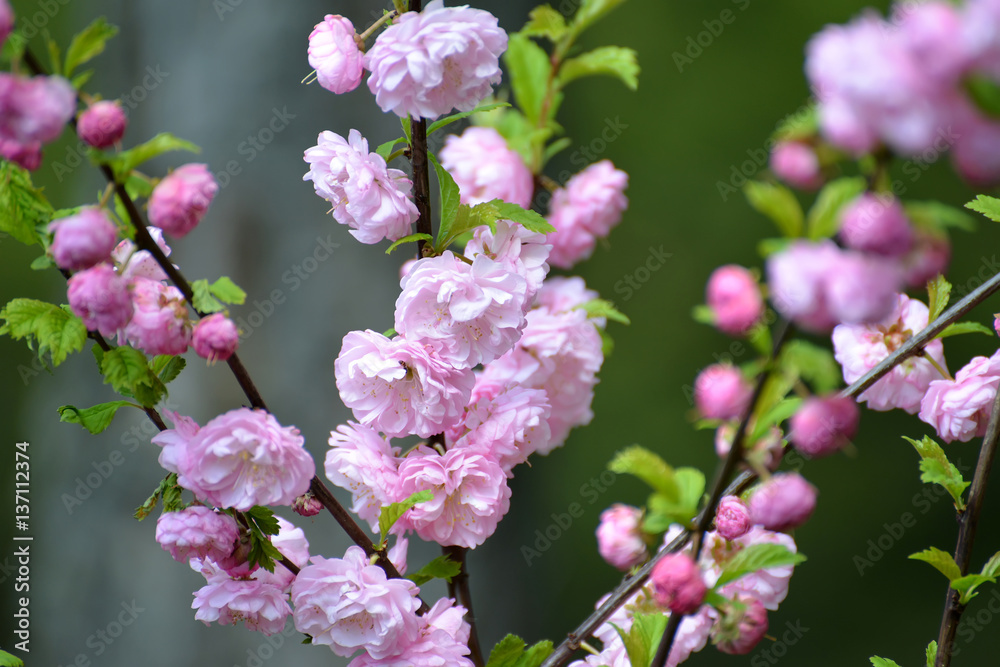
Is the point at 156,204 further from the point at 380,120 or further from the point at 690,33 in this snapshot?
the point at 690,33

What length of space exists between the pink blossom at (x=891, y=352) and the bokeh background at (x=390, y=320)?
80 cm

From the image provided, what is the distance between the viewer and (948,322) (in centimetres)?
56

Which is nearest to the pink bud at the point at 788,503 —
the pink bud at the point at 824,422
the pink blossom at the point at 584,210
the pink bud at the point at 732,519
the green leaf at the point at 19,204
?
the pink bud at the point at 824,422

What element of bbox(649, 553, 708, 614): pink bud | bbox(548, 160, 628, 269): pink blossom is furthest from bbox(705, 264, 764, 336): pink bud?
bbox(548, 160, 628, 269): pink blossom

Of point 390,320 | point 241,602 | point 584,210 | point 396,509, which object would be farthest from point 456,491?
point 390,320

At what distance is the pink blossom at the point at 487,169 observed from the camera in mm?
796

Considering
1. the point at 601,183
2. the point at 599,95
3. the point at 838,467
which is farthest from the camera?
the point at 599,95

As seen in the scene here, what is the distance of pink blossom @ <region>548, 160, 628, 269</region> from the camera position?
86 centimetres

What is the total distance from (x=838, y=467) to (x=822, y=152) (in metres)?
1.56

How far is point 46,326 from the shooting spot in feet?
1.54

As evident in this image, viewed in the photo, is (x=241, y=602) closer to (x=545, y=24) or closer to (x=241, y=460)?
(x=241, y=460)

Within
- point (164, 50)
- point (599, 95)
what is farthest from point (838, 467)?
Result: point (164, 50)

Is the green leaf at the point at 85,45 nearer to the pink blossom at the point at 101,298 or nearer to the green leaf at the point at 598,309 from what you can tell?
the pink blossom at the point at 101,298

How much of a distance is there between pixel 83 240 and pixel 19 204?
0.12 m
